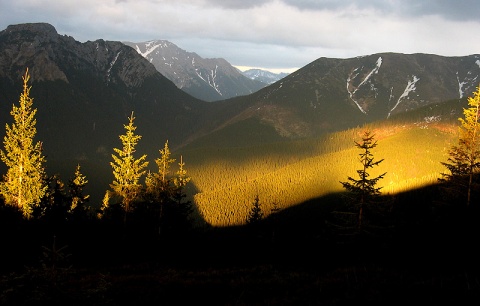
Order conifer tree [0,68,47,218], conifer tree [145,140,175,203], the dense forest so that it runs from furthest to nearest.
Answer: conifer tree [145,140,175,203], conifer tree [0,68,47,218], the dense forest

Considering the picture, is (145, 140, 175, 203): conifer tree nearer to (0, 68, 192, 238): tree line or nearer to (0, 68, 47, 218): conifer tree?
(0, 68, 192, 238): tree line

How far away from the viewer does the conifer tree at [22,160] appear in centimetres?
3191

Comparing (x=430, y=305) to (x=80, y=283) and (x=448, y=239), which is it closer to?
(x=80, y=283)

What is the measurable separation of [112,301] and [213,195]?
540 ft

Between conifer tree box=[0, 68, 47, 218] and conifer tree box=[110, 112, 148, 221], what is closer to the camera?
conifer tree box=[0, 68, 47, 218]

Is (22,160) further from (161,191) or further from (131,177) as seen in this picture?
(161,191)

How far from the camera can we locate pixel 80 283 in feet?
54.7

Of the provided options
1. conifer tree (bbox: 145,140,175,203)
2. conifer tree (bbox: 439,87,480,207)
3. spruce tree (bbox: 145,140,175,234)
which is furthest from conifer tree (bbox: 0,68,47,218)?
conifer tree (bbox: 439,87,480,207)

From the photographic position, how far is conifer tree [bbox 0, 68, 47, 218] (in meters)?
31.9

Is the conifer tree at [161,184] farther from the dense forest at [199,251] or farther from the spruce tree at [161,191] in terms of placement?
the dense forest at [199,251]

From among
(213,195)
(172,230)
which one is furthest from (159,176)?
(213,195)

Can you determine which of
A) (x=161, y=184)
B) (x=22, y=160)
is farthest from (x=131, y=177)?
(x=22, y=160)

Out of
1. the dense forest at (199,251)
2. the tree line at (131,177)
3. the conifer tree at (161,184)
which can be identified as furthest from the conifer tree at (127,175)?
the conifer tree at (161,184)

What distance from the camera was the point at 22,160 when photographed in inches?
1266
